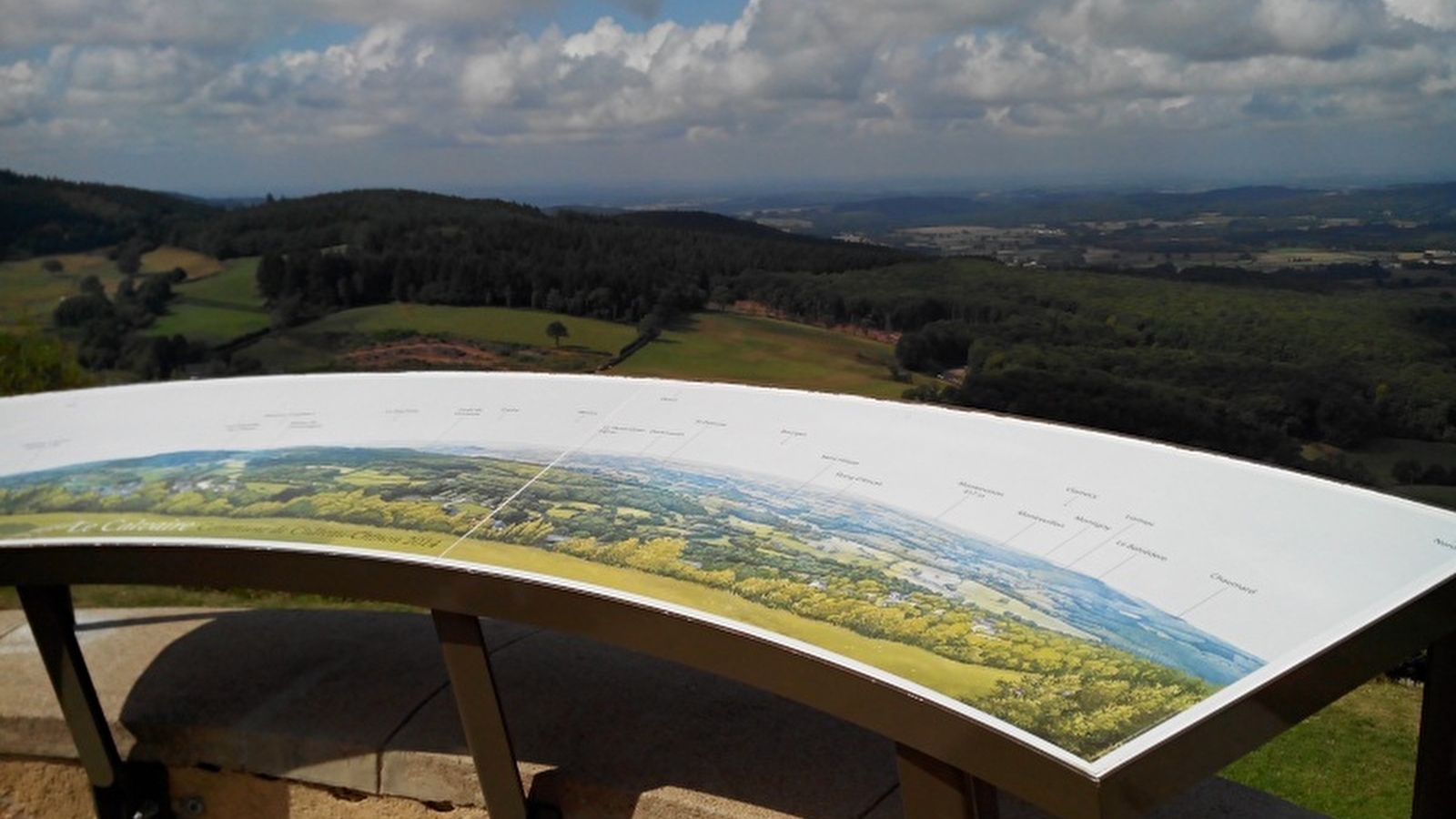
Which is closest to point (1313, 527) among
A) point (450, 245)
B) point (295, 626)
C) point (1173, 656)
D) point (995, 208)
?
point (1173, 656)

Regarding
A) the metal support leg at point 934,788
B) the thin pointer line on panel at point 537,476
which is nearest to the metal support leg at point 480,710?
the thin pointer line on panel at point 537,476

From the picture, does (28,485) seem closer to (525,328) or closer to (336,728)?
(336,728)

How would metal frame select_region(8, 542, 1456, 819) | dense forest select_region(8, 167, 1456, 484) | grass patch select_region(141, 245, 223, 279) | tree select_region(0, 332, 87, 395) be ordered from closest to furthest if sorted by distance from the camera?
metal frame select_region(8, 542, 1456, 819)
dense forest select_region(8, 167, 1456, 484)
tree select_region(0, 332, 87, 395)
grass patch select_region(141, 245, 223, 279)

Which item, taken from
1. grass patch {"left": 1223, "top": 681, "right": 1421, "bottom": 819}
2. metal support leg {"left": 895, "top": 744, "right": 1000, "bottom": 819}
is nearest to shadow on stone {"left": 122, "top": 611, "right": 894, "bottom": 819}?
metal support leg {"left": 895, "top": 744, "right": 1000, "bottom": 819}

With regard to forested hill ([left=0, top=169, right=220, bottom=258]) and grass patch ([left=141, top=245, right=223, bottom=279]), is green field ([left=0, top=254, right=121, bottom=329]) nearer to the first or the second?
forested hill ([left=0, top=169, right=220, bottom=258])

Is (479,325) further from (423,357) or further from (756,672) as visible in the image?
(756,672)

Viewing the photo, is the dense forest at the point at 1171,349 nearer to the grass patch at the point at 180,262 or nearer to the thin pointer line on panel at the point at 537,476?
the thin pointer line on panel at the point at 537,476
